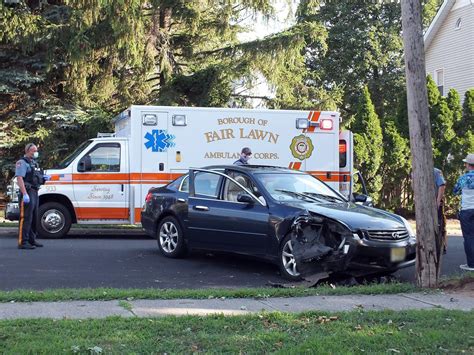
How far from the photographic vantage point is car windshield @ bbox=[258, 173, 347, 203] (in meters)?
9.12

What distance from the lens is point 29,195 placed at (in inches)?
439

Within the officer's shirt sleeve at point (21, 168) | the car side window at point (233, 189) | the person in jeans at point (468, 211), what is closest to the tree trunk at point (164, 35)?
the officer's shirt sleeve at point (21, 168)

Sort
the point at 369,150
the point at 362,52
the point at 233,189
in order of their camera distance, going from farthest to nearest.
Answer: the point at 362,52 < the point at 369,150 < the point at 233,189

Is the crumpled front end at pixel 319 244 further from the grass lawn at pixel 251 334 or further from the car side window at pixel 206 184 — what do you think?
the car side window at pixel 206 184

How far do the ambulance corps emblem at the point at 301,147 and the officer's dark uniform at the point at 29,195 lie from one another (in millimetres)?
5577

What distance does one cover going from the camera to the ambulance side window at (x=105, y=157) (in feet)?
43.1

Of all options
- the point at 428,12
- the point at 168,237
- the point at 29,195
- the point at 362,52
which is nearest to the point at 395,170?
the point at 168,237

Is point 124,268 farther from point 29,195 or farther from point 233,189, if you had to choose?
point 29,195

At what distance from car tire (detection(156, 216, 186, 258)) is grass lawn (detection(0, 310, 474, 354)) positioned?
13.5ft

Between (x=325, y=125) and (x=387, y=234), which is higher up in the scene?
(x=325, y=125)

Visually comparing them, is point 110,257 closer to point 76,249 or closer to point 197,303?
point 76,249

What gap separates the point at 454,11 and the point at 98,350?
2869 centimetres

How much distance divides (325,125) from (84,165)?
5485mm

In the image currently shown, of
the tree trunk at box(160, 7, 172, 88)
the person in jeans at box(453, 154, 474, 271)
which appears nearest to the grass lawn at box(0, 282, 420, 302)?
the person in jeans at box(453, 154, 474, 271)
